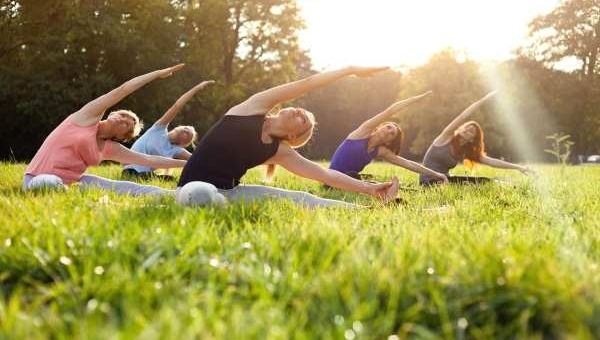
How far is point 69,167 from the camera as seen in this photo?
21.6 feet

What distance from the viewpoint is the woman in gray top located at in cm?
979

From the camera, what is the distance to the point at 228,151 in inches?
212

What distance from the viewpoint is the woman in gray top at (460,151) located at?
32.1 feet

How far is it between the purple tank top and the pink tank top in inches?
161

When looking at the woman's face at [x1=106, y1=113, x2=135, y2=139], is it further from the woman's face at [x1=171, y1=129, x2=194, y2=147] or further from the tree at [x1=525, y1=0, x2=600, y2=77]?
the tree at [x1=525, y1=0, x2=600, y2=77]

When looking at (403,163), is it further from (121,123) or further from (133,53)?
(133,53)

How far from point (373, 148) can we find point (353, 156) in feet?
1.20

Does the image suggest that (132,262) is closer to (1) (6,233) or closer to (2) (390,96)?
(1) (6,233)

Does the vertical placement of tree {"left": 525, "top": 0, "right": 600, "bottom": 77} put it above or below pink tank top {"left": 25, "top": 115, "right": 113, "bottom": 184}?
above

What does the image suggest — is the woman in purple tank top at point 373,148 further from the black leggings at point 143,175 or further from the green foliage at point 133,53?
the green foliage at point 133,53

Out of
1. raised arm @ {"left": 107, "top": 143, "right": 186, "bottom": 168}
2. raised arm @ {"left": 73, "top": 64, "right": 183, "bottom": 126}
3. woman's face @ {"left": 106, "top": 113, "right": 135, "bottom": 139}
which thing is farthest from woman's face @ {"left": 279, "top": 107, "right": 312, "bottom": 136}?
woman's face @ {"left": 106, "top": 113, "right": 135, "bottom": 139}

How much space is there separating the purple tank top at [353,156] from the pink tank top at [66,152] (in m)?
4.08

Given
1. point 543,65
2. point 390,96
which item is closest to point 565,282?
point 543,65

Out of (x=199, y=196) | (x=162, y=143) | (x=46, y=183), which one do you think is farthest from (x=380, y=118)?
(x=46, y=183)
